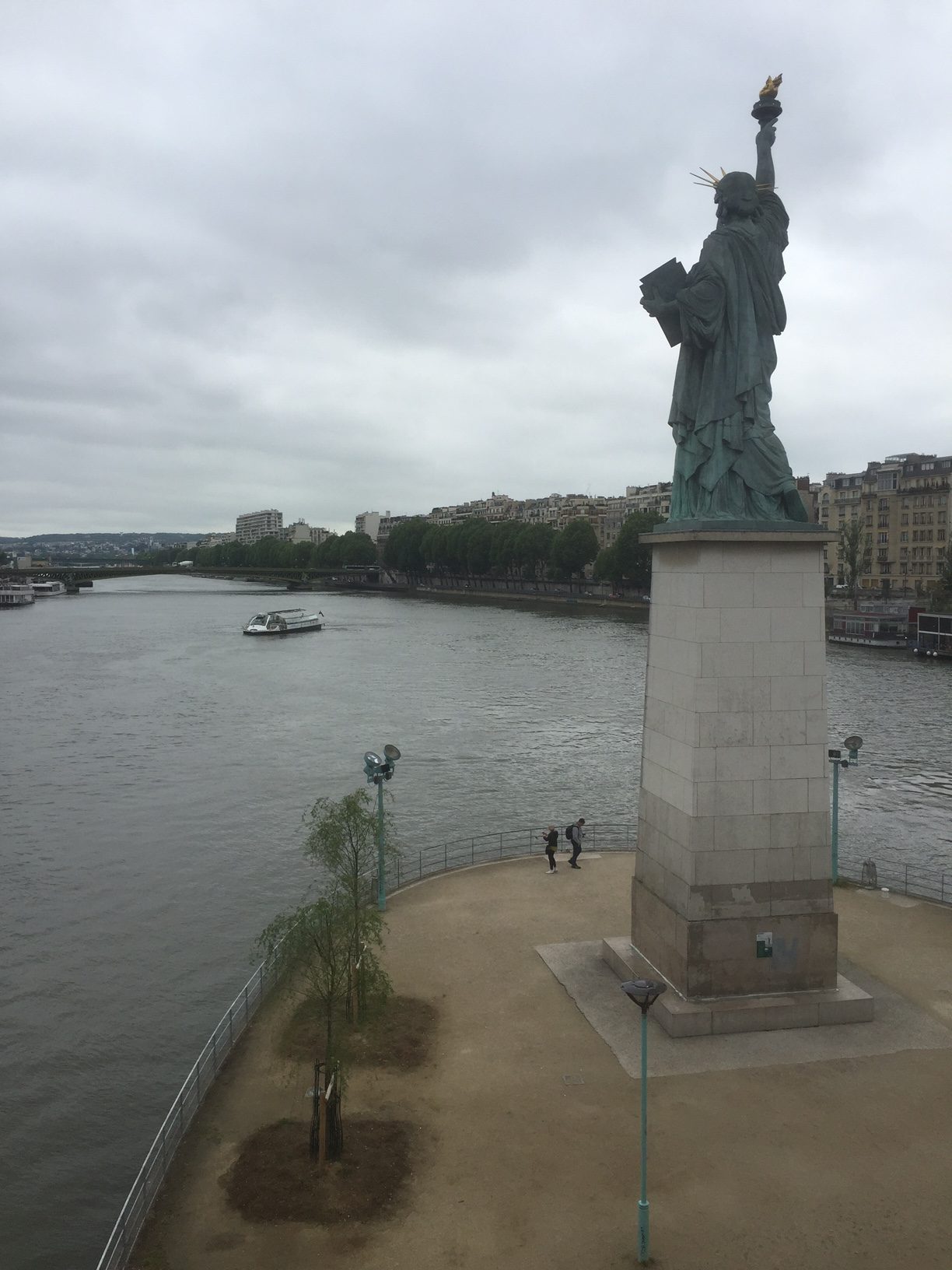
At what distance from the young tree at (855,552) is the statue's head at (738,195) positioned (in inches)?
3644

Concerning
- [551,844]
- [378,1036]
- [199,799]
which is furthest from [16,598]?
[378,1036]

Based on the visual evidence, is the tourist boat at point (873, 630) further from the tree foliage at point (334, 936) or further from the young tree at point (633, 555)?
the tree foliage at point (334, 936)

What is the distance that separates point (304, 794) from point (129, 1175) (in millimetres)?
20535

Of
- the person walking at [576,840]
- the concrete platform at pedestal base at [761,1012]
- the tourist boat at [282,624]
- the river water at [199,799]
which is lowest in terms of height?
the river water at [199,799]

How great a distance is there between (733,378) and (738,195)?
9.64 feet

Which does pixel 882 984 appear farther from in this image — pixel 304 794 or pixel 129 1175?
pixel 304 794

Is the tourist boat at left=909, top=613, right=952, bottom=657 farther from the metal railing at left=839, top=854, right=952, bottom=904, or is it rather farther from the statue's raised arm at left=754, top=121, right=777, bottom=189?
the statue's raised arm at left=754, top=121, right=777, bottom=189

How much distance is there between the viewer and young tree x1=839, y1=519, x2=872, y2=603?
11250 centimetres

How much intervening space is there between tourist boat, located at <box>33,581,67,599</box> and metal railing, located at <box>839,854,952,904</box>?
158m

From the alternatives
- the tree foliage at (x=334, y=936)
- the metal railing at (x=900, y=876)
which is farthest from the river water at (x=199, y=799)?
the tree foliage at (x=334, y=936)

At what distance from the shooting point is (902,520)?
126312 mm

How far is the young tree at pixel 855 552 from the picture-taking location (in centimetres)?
11250

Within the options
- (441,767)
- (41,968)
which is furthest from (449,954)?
(441,767)

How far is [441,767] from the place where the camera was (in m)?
39.9
